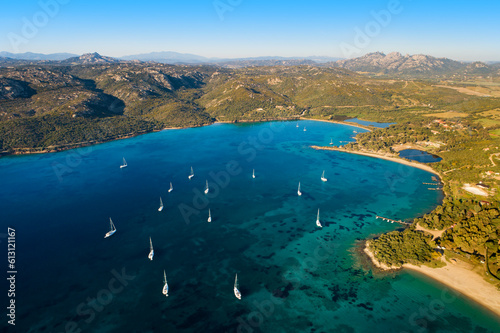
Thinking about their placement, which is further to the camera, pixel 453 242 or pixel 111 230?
pixel 111 230

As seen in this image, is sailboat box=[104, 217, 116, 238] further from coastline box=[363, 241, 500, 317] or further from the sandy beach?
the sandy beach

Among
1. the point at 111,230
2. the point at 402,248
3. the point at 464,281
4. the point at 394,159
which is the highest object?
the point at 402,248

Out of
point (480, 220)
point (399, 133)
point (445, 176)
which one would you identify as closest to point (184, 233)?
point (480, 220)

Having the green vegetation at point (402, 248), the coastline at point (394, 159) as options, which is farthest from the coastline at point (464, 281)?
the coastline at point (394, 159)

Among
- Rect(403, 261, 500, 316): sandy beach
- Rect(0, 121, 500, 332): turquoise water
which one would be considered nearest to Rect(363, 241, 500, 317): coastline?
Rect(403, 261, 500, 316): sandy beach

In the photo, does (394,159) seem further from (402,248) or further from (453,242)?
(402,248)

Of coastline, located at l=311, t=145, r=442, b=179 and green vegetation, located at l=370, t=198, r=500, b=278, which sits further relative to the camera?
coastline, located at l=311, t=145, r=442, b=179

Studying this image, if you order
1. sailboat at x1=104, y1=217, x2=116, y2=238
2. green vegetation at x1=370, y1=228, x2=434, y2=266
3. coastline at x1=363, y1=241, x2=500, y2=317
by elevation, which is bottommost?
sailboat at x1=104, y1=217, x2=116, y2=238

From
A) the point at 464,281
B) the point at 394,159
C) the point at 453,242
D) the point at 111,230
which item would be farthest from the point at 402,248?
the point at 394,159
